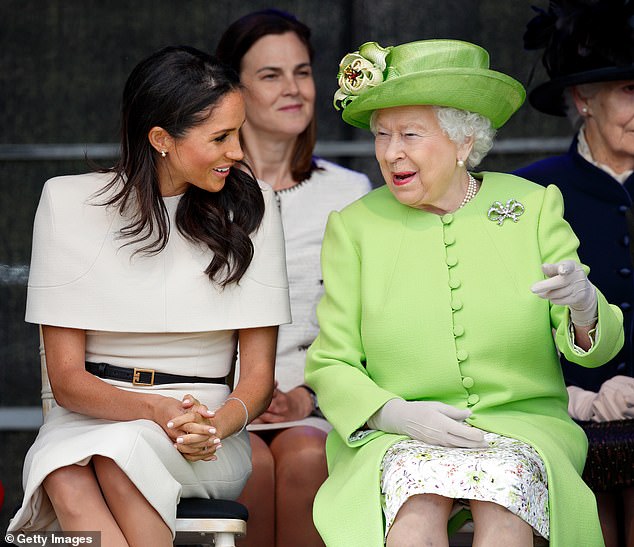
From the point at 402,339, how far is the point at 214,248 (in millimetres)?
610

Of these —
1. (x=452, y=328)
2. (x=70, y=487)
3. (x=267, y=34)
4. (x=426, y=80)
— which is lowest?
(x=70, y=487)

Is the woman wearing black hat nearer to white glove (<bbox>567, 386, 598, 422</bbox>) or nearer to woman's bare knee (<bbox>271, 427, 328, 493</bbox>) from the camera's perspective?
white glove (<bbox>567, 386, 598, 422</bbox>)

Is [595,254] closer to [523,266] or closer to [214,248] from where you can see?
[523,266]

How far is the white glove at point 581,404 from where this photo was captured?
4301 mm

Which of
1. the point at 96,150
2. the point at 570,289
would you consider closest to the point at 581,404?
the point at 570,289

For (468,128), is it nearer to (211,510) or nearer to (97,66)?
(211,510)

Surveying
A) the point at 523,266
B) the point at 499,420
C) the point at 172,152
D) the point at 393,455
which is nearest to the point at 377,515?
the point at 393,455

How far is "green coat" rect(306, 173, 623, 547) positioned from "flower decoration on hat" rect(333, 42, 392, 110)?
15.6 inches

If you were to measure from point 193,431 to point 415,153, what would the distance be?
102 cm

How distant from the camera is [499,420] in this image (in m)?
3.67

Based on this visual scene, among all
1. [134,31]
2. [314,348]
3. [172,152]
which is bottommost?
[314,348]

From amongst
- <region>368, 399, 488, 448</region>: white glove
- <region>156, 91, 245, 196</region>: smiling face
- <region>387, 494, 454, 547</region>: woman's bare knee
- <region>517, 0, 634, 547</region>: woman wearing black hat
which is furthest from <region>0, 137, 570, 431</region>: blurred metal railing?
<region>387, 494, 454, 547</region>: woman's bare knee

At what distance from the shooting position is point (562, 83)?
4570mm

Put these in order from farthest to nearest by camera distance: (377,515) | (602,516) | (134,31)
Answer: (134,31)
(602,516)
(377,515)
